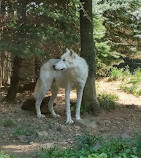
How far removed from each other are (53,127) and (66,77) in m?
1.45

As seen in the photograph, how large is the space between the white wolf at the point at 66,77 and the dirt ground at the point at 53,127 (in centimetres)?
46

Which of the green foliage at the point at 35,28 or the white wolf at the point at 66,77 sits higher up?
the green foliage at the point at 35,28

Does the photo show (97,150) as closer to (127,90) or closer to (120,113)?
(120,113)

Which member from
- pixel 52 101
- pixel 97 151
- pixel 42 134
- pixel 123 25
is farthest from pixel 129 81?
pixel 97 151

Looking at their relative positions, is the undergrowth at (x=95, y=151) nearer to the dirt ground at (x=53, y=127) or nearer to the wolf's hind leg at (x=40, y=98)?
the dirt ground at (x=53, y=127)

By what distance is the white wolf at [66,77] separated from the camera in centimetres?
730

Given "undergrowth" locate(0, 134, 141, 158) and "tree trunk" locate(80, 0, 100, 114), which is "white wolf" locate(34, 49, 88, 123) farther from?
"undergrowth" locate(0, 134, 141, 158)

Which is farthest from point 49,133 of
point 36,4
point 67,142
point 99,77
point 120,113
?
point 99,77

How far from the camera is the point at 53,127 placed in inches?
274

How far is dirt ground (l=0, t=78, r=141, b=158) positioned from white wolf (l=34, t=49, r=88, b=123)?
0.46m

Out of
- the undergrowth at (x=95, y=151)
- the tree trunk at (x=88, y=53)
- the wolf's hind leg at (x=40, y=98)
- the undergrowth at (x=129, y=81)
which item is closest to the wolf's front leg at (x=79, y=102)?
the tree trunk at (x=88, y=53)

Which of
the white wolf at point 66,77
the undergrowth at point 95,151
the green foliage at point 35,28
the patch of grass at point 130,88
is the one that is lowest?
the undergrowth at point 95,151

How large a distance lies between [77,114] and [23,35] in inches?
109

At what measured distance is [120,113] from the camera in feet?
28.4
